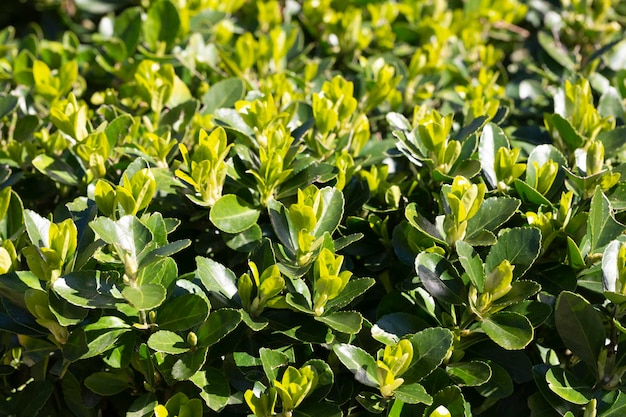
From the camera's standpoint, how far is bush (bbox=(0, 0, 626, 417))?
4.91 ft

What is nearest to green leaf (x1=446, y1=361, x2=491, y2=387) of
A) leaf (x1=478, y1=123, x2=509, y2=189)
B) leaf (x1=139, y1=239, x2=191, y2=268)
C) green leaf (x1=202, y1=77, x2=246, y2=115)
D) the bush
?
the bush

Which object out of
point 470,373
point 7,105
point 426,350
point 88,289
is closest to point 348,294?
point 426,350

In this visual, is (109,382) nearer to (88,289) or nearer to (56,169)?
(88,289)

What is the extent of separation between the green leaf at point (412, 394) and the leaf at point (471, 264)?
249 mm

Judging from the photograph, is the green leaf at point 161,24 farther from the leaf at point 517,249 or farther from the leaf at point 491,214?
the leaf at point 517,249

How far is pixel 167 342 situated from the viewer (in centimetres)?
148

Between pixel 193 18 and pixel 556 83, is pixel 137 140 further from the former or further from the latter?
pixel 556 83

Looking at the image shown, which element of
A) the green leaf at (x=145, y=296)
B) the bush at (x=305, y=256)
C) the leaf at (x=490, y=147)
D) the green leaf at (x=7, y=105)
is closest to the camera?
the green leaf at (x=145, y=296)

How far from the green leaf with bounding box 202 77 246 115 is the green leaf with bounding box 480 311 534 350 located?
1.08 metres

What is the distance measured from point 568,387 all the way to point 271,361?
0.64 meters

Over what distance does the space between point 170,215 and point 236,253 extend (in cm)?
22

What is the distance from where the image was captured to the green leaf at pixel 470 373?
1533mm

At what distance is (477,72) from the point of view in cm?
292

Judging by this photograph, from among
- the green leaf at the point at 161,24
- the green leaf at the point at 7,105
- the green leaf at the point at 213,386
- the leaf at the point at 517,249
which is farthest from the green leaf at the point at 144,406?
the green leaf at the point at 161,24
